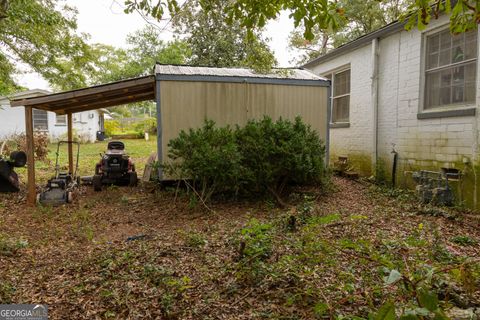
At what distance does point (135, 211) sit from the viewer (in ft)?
20.3

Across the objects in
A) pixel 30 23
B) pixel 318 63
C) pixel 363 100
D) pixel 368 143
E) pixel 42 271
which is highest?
pixel 30 23

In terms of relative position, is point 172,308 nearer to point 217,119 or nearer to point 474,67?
point 217,119

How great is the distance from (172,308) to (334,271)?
1465mm

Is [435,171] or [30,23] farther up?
[30,23]

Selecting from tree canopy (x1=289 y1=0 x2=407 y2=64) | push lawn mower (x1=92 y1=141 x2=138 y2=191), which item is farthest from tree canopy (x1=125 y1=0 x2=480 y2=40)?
tree canopy (x1=289 y1=0 x2=407 y2=64)

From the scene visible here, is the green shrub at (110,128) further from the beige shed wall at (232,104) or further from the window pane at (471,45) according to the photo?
the window pane at (471,45)

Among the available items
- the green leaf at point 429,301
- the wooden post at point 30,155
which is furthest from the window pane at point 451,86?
the wooden post at point 30,155

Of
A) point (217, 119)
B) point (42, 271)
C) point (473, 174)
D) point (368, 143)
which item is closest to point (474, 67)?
point (473, 174)

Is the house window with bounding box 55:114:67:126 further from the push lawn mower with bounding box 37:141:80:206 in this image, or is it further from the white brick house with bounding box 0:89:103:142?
the push lawn mower with bounding box 37:141:80:206

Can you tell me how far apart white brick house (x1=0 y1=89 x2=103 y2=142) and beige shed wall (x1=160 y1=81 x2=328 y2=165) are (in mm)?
13176

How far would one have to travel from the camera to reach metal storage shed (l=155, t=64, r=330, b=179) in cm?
670

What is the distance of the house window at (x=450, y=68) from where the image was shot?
5.63m

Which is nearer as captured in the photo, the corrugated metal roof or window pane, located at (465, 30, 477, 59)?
window pane, located at (465, 30, 477, 59)

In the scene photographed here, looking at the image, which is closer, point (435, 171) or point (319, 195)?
point (435, 171)
